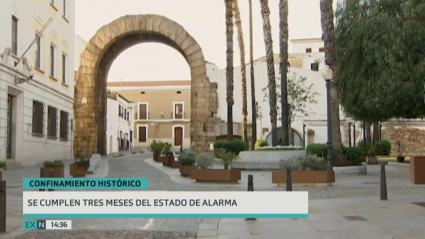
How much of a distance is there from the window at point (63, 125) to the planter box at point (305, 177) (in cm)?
1965

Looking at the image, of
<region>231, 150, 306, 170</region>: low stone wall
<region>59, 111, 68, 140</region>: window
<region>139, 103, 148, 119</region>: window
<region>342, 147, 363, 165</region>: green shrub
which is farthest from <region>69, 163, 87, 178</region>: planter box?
<region>139, 103, 148, 119</region>: window

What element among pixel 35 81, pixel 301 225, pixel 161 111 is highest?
pixel 161 111

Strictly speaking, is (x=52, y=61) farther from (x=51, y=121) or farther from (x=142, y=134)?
(x=142, y=134)

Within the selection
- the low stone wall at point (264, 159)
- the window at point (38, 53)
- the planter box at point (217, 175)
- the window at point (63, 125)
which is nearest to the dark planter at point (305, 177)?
the planter box at point (217, 175)

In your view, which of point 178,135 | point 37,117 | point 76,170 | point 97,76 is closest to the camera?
point 76,170

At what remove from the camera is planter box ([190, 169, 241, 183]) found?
15.7 meters

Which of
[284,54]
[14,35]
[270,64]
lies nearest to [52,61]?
[14,35]

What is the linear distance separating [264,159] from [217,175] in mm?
6538

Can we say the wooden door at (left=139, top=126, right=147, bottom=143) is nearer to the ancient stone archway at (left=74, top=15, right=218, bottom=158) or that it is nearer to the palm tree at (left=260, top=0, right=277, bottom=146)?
the ancient stone archway at (left=74, top=15, right=218, bottom=158)

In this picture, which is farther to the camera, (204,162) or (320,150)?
(320,150)

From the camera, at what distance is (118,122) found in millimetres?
55406

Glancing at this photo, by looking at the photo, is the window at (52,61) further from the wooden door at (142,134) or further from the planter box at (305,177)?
the wooden door at (142,134)

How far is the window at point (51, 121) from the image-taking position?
Result: 27688 mm

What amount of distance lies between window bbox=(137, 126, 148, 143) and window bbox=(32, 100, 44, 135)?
43.6 meters
